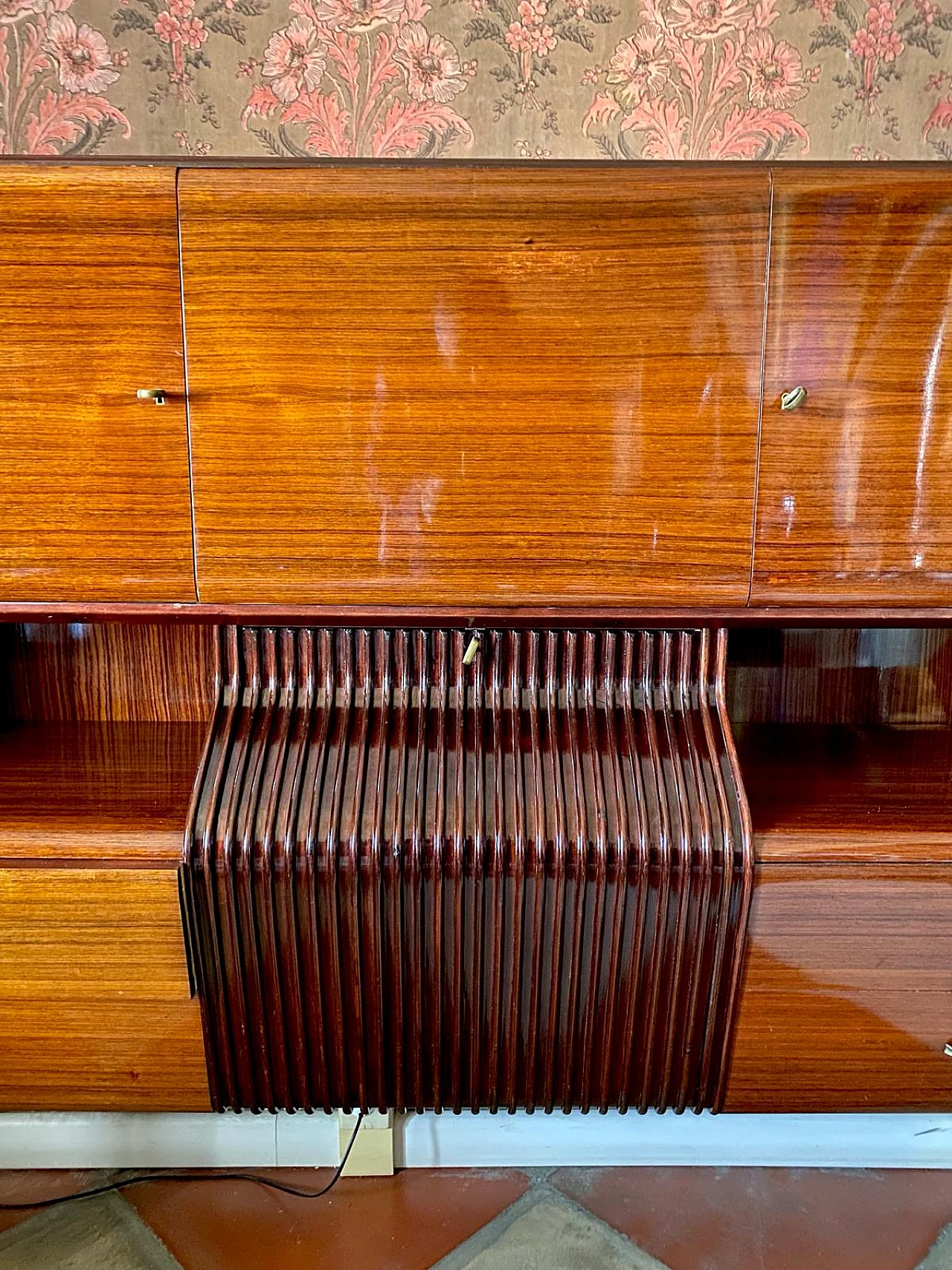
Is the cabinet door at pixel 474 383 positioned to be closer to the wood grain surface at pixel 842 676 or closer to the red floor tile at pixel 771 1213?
the wood grain surface at pixel 842 676

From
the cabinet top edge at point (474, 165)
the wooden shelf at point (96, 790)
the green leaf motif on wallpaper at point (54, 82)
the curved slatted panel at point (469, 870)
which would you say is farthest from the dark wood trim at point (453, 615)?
the green leaf motif on wallpaper at point (54, 82)

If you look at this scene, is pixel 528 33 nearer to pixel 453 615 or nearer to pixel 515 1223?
pixel 453 615

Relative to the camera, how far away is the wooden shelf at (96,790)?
1.04 m

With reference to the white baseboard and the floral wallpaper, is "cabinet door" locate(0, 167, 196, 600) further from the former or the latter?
the white baseboard

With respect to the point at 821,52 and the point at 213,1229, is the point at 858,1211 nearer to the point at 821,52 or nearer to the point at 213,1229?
the point at 213,1229

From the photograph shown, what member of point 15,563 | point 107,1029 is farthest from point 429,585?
point 107,1029

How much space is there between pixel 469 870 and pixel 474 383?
55 cm

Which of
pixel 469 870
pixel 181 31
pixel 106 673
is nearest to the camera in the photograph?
pixel 469 870

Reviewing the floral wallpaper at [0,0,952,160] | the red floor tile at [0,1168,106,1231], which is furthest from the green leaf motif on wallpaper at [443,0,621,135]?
the red floor tile at [0,1168,106,1231]

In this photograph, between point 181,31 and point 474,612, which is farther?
point 181,31

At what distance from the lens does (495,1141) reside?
128 centimetres

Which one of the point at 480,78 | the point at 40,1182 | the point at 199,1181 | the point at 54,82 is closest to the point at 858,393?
the point at 480,78

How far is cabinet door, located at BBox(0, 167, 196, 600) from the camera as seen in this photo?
3.06 feet

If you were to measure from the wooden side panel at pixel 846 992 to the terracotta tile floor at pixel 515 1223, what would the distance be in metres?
0.18
